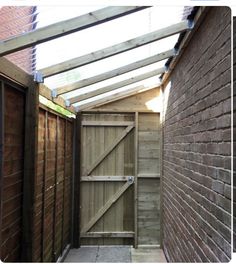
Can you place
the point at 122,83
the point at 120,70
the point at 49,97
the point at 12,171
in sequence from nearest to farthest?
the point at 12,171 → the point at 49,97 → the point at 120,70 → the point at 122,83

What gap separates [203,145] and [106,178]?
10.6ft

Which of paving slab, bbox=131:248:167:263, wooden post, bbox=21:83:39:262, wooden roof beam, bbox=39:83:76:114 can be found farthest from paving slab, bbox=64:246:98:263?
wooden post, bbox=21:83:39:262

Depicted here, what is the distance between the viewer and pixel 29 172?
279 cm

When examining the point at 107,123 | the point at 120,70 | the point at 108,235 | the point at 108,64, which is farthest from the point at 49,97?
the point at 108,235

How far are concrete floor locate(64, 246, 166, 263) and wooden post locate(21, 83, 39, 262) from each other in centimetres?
229

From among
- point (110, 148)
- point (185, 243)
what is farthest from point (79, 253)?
point (185, 243)

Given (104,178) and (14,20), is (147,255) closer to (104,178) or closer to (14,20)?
(104,178)

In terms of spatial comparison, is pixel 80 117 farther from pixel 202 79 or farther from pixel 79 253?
pixel 202 79

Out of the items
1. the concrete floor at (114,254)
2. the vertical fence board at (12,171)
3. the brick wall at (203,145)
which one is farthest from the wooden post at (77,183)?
the vertical fence board at (12,171)

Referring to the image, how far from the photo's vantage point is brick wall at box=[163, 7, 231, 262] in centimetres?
203

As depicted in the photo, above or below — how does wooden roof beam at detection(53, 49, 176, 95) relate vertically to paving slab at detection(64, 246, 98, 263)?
above

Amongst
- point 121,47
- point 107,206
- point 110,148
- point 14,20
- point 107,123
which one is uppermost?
point 121,47

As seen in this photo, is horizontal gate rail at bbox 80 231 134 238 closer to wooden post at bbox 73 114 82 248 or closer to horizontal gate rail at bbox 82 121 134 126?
wooden post at bbox 73 114 82 248

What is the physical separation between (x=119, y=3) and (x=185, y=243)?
2.22 metres
